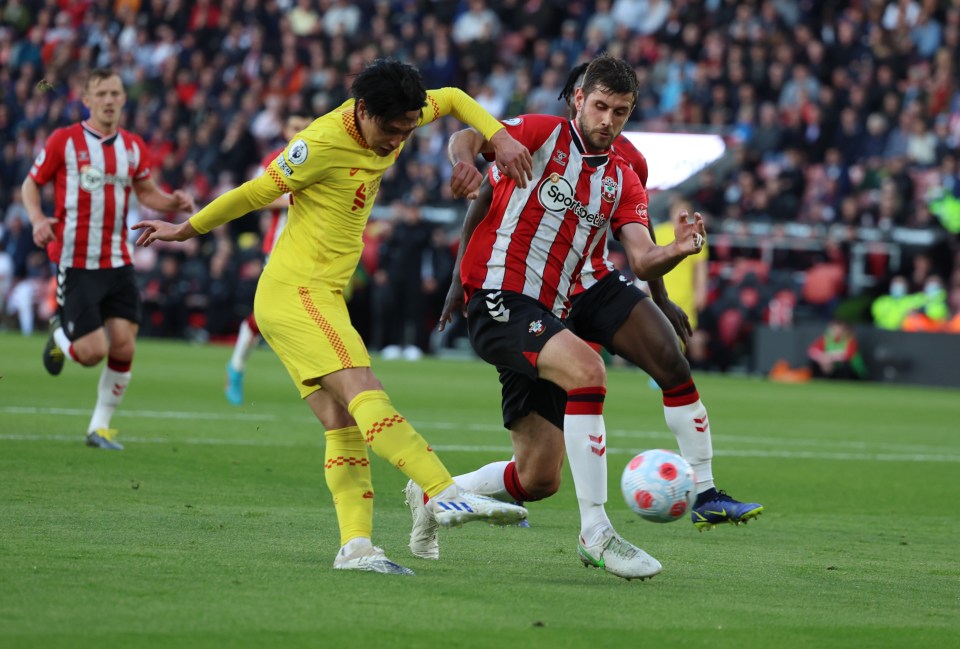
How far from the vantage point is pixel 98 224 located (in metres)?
10.9

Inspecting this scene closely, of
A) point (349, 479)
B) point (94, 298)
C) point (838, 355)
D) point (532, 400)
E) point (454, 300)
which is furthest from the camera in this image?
point (838, 355)

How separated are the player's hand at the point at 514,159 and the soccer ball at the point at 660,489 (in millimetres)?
1343

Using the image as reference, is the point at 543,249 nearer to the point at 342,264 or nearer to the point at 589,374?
the point at 589,374

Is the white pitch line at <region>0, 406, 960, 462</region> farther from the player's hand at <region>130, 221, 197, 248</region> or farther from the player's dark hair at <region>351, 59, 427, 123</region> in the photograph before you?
the player's dark hair at <region>351, 59, 427, 123</region>

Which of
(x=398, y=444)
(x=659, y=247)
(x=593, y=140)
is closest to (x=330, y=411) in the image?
(x=398, y=444)

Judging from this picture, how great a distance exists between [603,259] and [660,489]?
1413 millimetres

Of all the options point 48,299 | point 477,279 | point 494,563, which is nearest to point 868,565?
point 494,563

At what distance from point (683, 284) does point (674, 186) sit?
19.2 ft

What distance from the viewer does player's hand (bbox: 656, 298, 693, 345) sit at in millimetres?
7645

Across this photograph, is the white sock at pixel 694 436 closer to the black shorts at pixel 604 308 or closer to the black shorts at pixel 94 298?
the black shorts at pixel 604 308

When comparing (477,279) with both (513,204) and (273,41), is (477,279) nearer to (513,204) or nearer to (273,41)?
(513,204)

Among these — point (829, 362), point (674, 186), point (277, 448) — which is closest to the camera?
point (277, 448)

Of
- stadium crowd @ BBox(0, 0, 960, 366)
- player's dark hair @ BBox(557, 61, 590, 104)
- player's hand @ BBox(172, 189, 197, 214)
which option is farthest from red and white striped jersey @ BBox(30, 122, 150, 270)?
stadium crowd @ BBox(0, 0, 960, 366)

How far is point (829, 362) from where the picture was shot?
2208 cm
